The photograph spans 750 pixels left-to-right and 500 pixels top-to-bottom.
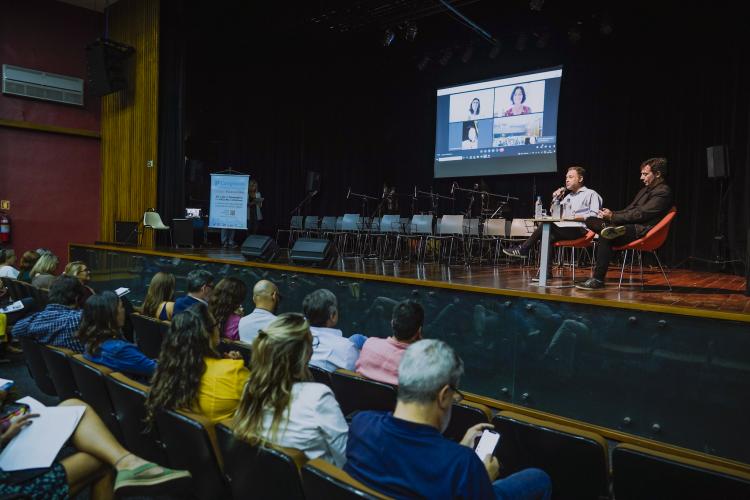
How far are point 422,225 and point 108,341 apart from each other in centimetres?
616

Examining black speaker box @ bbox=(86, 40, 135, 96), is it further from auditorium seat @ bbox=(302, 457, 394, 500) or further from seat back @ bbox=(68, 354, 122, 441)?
auditorium seat @ bbox=(302, 457, 394, 500)

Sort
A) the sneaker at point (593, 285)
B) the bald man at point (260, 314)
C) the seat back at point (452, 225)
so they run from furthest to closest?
the seat back at point (452, 225)
the sneaker at point (593, 285)
the bald man at point (260, 314)

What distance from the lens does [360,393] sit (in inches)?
96.5

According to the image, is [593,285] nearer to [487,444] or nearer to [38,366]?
[487,444]

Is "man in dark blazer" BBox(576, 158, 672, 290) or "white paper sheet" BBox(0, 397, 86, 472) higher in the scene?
"man in dark blazer" BBox(576, 158, 672, 290)

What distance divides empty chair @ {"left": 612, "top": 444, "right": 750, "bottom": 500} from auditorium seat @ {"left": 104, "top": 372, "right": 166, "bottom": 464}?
1765mm

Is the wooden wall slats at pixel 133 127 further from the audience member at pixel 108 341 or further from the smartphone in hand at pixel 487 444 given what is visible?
the smartphone in hand at pixel 487 444

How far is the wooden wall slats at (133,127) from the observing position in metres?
9.57

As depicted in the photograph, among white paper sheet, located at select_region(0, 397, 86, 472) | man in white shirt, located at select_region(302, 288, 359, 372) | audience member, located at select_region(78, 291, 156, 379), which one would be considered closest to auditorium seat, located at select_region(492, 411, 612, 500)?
man in white shirt, located at select_region(302, 288, 359, 372)

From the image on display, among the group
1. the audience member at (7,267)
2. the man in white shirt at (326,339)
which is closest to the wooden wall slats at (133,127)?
the audience member at (7,267)

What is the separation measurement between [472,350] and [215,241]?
368 inches

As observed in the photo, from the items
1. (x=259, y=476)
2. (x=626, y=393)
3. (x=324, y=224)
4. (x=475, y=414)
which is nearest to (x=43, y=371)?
(x=259, y=476)

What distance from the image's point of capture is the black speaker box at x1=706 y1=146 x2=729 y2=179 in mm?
7203

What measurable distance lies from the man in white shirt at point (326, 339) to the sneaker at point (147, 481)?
1.01 m
